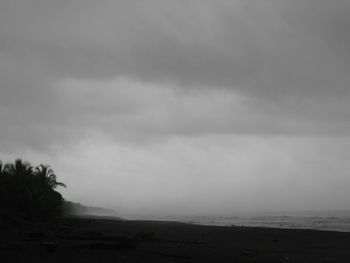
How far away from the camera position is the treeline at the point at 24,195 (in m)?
35.8

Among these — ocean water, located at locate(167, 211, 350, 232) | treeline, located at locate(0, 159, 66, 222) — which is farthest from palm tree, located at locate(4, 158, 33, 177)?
ocean water, located at locate(167, 211, 350, 232)

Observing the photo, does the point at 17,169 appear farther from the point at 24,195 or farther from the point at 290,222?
the point at 290,222

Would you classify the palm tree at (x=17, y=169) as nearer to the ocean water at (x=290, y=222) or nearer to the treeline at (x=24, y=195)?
the treeline at (x=24, y=195)

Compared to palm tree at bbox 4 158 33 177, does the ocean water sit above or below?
below

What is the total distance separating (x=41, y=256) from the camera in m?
14.8

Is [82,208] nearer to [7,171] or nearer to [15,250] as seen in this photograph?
[7,171]

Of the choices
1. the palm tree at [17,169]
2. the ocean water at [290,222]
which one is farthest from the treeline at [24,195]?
the ocean water at [290,222]

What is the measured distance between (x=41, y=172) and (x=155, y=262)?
33.7 m

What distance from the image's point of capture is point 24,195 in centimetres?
3675

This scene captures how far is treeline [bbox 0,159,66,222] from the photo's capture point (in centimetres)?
3578

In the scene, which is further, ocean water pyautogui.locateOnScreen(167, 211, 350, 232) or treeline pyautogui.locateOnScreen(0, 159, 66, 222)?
ocean water pyautogui.locateOnScreen(167, 211, 350, 232)

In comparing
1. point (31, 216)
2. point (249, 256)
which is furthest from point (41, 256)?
point (31, 216)

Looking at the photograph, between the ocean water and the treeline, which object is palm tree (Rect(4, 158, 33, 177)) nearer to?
the treeline

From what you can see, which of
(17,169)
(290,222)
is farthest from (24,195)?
(290,222)
